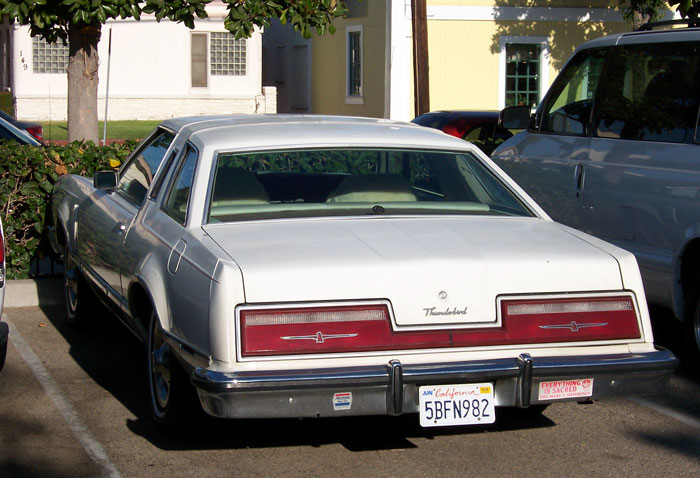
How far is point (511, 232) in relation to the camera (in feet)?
17.4

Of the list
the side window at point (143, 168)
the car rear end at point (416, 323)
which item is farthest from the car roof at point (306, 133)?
the car rear end at point (416, 323)

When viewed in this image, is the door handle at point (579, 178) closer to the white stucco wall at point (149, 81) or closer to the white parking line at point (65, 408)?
the white parking line at point (65, 408)

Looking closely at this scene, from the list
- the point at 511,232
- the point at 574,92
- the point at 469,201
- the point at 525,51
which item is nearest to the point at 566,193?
the point at 574,92

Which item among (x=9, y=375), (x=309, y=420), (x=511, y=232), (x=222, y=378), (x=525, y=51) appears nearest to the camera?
(x=222, y=378)

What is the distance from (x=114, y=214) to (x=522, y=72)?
2029 centimetres

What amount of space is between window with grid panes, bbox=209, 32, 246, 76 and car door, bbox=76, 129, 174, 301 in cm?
2813

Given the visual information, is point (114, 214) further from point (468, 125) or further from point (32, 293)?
point (468, 125)

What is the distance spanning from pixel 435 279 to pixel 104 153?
224 inches

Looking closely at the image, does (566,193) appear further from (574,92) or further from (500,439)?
(500,439)

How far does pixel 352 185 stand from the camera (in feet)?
19.1

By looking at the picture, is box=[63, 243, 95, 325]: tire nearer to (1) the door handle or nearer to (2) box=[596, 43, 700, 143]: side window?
(1) the door handle

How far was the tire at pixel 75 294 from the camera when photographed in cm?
766

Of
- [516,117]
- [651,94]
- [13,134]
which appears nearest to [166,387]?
[651,94]

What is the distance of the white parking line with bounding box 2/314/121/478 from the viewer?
16.8 ft
